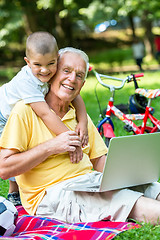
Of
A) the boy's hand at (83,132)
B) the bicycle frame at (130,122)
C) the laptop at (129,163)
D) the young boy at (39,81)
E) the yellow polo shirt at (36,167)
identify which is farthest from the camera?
the bicycle frame at (130,122)

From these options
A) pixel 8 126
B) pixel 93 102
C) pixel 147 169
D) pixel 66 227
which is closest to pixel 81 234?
pixel 66 227

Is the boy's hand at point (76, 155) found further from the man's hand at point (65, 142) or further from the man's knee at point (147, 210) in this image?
the man's knee at point (147, 210)

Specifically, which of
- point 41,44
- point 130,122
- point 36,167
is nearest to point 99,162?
point 36,167

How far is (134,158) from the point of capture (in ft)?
8.39

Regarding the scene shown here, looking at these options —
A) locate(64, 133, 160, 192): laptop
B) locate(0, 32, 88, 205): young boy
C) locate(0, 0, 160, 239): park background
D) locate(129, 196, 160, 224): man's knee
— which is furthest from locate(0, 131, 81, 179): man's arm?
locate(0, 0, 160, 239): park background

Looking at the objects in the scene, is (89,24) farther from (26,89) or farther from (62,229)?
(62,229)

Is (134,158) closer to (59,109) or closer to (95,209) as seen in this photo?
(95,209)

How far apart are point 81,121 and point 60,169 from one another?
42 cm

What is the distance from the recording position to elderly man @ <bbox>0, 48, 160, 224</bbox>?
2.61 metres

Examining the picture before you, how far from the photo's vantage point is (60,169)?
2783mm

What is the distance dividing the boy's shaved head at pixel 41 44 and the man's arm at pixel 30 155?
57 centimetres

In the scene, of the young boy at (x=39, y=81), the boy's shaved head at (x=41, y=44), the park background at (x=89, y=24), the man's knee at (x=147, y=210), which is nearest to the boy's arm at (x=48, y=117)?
the young boy at (x=39, y=81)

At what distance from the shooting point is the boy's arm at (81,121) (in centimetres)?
296

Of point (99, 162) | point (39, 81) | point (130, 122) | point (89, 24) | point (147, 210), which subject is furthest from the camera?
point (89, 24)
